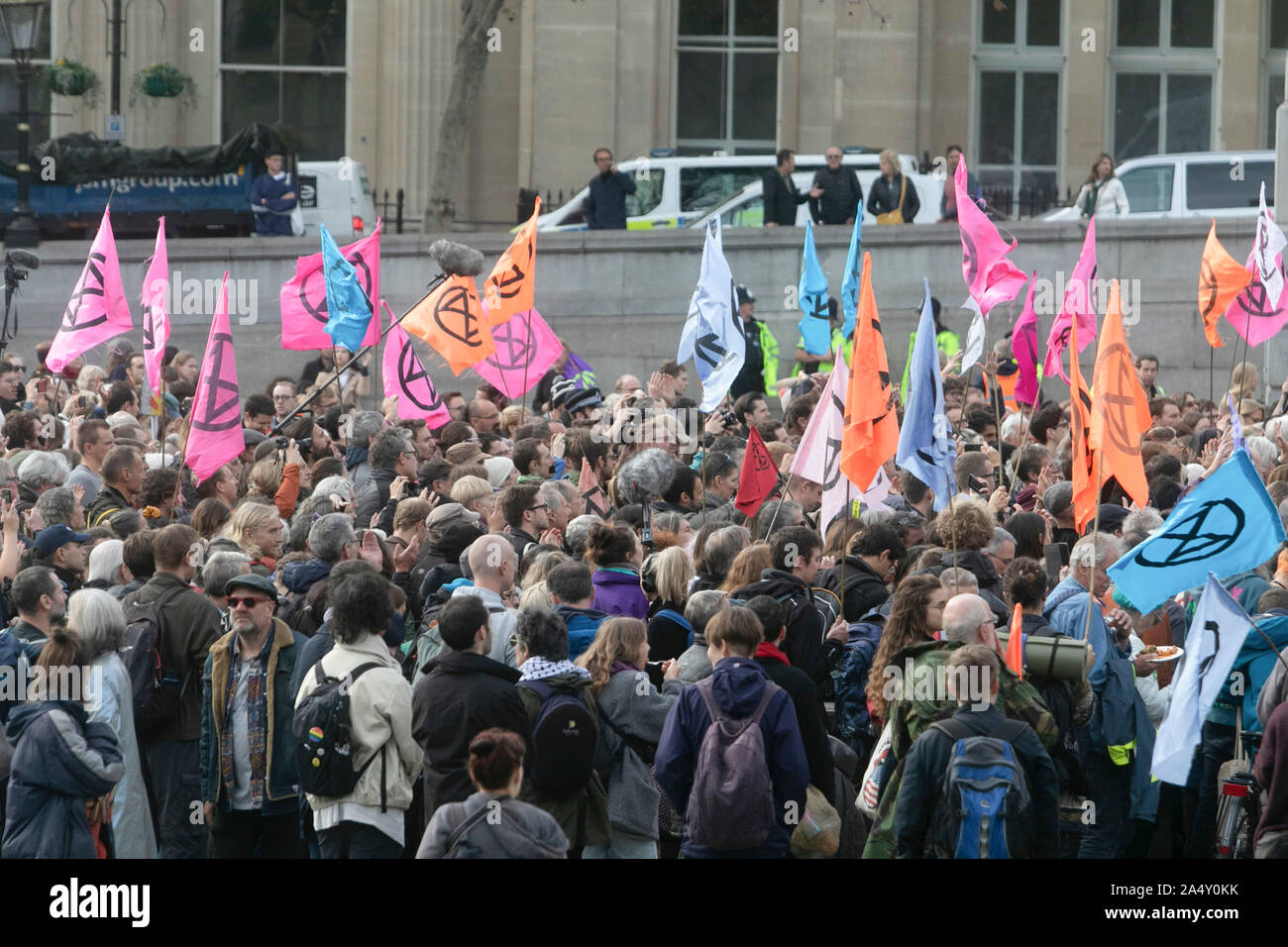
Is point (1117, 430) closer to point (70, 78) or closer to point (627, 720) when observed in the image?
point (627, 720)

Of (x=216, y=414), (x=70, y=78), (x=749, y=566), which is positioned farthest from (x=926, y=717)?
(x=70, y=78)

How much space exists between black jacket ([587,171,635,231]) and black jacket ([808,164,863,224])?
7.16 feet

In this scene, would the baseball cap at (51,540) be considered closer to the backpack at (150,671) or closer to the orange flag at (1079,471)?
the backpack at (150,671)

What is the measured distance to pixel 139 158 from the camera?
934 inches

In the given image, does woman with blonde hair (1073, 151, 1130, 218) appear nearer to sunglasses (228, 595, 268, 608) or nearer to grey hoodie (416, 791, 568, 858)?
sunglasses (228, 595, 268, 608)

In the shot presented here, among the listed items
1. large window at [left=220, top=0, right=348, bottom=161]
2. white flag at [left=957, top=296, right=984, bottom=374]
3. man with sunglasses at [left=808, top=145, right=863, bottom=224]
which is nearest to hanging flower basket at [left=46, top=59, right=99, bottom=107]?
large window at [left=220, top=0, right=348, bottom=161]

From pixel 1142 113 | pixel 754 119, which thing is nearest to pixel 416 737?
pixel 754 119

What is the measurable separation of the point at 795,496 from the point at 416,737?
4187mm

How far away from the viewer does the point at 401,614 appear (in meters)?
8.73

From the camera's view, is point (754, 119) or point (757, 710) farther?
point (754, 119)

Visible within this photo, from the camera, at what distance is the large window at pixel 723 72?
98.6ft

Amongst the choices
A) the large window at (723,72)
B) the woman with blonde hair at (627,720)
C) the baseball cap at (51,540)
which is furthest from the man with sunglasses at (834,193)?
the woman with blonde hair at (627,720)

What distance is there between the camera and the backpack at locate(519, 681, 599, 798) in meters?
7.49

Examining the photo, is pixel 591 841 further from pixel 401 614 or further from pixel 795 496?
pixel 795 496
